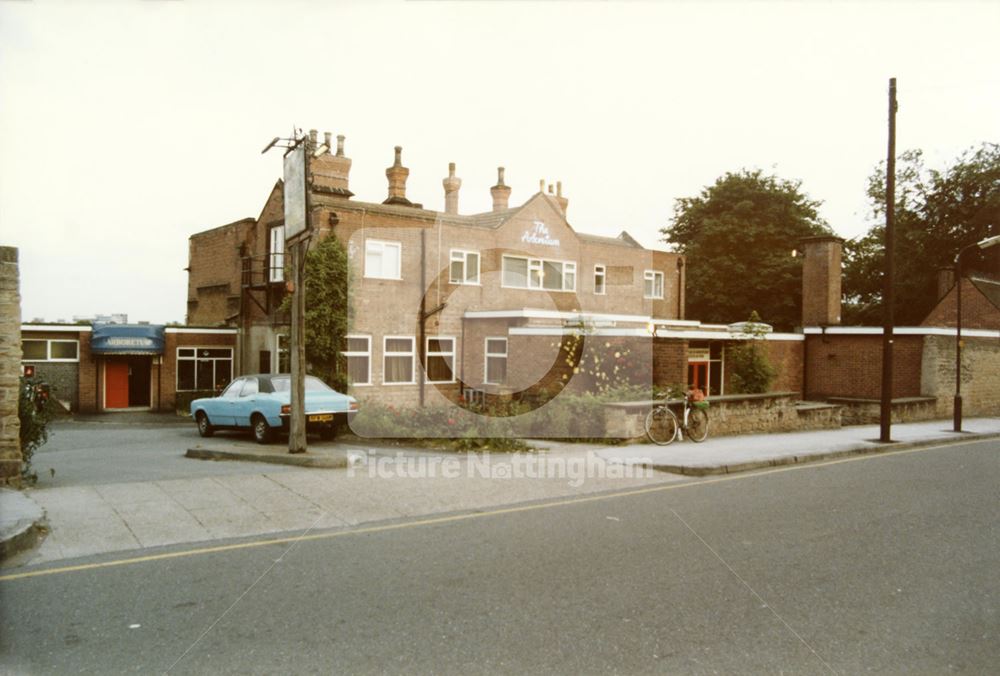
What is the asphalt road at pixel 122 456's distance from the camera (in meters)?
11.6

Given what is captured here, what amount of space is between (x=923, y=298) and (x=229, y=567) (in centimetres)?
4914

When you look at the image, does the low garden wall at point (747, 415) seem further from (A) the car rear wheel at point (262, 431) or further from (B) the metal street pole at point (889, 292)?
(A) the car rear wheel at point (262, 431)

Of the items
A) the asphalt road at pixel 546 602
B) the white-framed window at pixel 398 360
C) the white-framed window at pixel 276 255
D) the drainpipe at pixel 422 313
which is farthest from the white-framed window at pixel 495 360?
the asphalt road at pixel 546 602

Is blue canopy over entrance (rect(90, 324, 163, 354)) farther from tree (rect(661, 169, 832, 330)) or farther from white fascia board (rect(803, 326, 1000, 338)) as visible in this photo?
tree (rect(661, 169, 832, 330))

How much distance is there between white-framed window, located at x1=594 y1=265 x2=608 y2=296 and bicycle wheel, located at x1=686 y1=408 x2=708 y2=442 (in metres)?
16.6

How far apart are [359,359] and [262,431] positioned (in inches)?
309

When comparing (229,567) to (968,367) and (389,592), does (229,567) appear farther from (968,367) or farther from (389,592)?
(968,367)

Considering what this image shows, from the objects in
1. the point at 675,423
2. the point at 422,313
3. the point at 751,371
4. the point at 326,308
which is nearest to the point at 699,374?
the point at 751,371

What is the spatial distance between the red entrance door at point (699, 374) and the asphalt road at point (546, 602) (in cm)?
1632

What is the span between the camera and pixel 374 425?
1773 centimetres

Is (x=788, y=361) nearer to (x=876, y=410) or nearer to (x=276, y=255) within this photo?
(x=876, y=410)

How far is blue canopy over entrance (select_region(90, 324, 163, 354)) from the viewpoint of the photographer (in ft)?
92.8

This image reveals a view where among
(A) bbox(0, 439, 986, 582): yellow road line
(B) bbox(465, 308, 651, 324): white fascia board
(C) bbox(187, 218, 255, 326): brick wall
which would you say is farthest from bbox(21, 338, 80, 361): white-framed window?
(A) bbox(0, 439, 986, 582): yellow road line

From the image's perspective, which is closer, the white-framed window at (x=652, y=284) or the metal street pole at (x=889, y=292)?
the metal street pole at (x=889, y=292)
